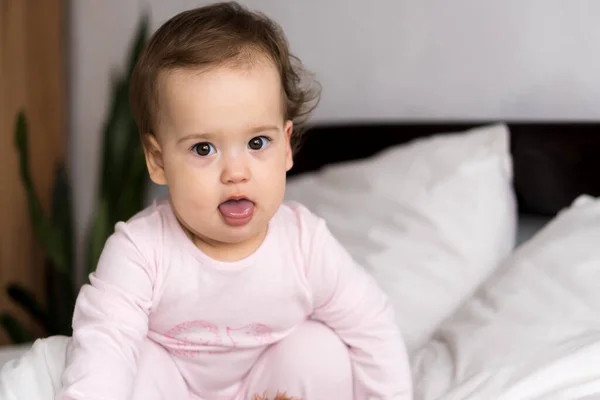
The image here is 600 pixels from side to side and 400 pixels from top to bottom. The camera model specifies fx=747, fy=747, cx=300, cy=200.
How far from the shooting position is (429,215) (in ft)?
5.23

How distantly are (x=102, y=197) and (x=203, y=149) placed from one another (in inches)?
56.2

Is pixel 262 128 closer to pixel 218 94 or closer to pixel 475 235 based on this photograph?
pixel 218 94

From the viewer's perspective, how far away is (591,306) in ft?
4.03

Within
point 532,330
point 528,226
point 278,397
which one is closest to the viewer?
point 278,397

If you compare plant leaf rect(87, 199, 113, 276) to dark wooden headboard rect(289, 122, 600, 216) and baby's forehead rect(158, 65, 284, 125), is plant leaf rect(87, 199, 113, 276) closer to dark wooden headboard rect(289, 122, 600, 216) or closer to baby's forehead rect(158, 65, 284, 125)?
dark wooden headboard rect(289, 122, 600, 216)

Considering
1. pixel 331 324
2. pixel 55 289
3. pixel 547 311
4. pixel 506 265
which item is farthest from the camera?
pixel 55 289

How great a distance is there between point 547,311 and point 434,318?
0.28 metres

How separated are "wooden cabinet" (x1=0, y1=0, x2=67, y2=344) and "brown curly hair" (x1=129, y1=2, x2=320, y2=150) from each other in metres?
1.56

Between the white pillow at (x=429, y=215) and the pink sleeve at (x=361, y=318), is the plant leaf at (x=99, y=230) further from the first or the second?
the pink sleeve at (x=361, y=318)

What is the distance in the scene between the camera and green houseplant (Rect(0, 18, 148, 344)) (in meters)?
2.21

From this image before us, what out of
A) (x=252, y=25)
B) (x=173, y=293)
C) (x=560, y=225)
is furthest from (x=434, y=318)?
(x=252, y=25)

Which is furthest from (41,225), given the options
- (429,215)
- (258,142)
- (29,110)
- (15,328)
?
(258,142)

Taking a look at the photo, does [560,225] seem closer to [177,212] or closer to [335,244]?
[335,244]

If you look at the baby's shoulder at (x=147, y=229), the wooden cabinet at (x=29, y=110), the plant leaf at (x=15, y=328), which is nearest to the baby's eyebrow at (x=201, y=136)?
the baby's shoulder at (x=147, y=229)
